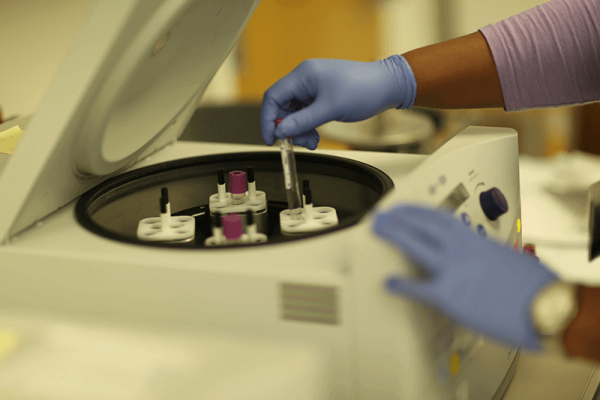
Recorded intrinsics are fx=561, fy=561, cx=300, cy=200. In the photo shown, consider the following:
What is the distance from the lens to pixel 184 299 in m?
0.72

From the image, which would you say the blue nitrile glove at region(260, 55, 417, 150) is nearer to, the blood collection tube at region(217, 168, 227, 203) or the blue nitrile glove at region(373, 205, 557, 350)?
the blood collection tube at region(217, 168, 227, 203)

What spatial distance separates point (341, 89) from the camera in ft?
3.52

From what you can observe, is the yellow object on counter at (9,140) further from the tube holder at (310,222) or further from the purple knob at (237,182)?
the tube holder at (310,222)

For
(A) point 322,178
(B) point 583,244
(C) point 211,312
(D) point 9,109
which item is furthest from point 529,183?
(D) point 9,109

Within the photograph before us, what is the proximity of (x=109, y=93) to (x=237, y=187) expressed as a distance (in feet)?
0.99

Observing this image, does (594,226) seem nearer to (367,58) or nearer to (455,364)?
(455,364)

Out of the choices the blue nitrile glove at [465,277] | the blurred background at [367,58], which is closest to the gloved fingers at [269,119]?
the blue nitrile glove at [465,277]

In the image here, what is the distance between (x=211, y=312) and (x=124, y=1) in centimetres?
42

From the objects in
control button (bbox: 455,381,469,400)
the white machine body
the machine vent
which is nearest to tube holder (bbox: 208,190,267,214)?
the white machine body

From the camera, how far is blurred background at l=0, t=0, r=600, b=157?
Answer: 2.17 m

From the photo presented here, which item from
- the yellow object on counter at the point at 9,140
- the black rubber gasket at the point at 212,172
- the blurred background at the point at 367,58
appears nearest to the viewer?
the black rubber gasket at the point at 212,172

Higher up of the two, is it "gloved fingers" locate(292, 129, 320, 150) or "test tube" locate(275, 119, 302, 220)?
"gloved fingers" locate(292, 129, 320, 150)

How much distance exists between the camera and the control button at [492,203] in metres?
0.85

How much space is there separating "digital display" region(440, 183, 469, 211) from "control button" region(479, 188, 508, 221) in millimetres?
45
